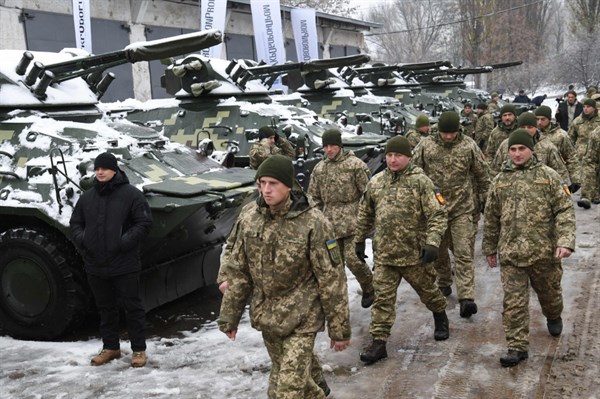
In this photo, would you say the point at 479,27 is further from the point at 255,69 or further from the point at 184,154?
the point at 184,154

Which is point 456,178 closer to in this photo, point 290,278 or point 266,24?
point 290,278

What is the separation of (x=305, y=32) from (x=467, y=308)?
17.6 metres

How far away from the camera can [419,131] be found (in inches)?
408

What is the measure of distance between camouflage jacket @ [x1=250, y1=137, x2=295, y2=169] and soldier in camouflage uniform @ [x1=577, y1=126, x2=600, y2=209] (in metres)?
4.42

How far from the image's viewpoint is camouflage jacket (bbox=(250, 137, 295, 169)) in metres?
8.91

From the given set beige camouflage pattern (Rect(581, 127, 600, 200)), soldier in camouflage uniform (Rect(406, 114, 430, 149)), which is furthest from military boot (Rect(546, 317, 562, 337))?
beige camouflage pattern (Rect(581, 127, 600, 200))

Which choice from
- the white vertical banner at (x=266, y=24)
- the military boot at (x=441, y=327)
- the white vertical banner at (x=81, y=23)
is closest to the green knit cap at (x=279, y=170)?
the military boot at (x=441, y=327)

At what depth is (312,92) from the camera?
15039 millimetres

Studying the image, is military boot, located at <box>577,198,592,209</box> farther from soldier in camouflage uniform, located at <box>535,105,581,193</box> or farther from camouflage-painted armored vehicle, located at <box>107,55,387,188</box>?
camouflage-painted armored vehicle, located at <box>107,55,387,188</box>

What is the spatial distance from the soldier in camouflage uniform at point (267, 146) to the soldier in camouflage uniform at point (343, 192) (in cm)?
210

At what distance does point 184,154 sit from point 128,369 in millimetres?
2602

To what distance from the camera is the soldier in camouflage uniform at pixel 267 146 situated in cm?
893

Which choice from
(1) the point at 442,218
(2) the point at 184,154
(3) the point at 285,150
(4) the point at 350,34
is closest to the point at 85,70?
(2) the point at 184,154

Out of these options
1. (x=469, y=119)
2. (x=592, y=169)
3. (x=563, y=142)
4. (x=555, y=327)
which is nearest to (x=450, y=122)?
(x=555, y=327)
